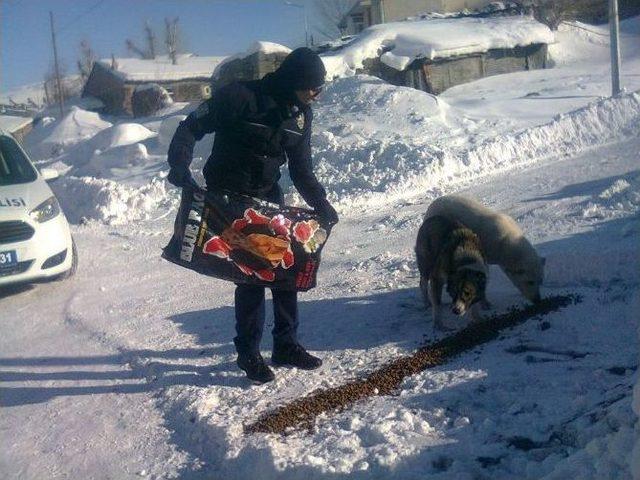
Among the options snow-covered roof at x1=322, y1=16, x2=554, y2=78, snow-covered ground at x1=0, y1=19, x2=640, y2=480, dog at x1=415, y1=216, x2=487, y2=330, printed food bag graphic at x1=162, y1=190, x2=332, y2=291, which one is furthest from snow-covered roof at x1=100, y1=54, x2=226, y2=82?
printed food bag graphic at x1=162, y1=190, x2=332, y2=291

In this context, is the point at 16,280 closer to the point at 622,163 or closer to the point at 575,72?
the point at 622,163

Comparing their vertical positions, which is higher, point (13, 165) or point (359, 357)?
point (13, 165)

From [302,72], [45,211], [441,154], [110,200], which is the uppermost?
[302,72]

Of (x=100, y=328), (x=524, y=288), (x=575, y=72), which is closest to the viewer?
(x=524, y=288)

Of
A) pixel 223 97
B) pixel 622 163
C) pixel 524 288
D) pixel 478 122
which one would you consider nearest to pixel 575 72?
pixel 478 122

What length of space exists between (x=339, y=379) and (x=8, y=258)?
4705 millimetres

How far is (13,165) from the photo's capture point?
909 cm

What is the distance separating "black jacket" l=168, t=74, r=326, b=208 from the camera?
15.6ft

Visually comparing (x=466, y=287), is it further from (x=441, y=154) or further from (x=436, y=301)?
(x=441, y=154)

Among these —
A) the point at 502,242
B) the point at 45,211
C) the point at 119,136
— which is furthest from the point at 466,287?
the point at 119,136

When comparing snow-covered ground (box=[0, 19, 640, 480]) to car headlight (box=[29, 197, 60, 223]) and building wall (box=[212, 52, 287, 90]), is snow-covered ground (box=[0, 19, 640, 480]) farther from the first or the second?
building wall (box=[212, 52, 287, 90])

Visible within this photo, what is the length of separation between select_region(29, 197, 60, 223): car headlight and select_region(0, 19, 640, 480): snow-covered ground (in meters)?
0.87

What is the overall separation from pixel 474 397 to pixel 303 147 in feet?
6.87

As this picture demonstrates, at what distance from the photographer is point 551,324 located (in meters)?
5.47
